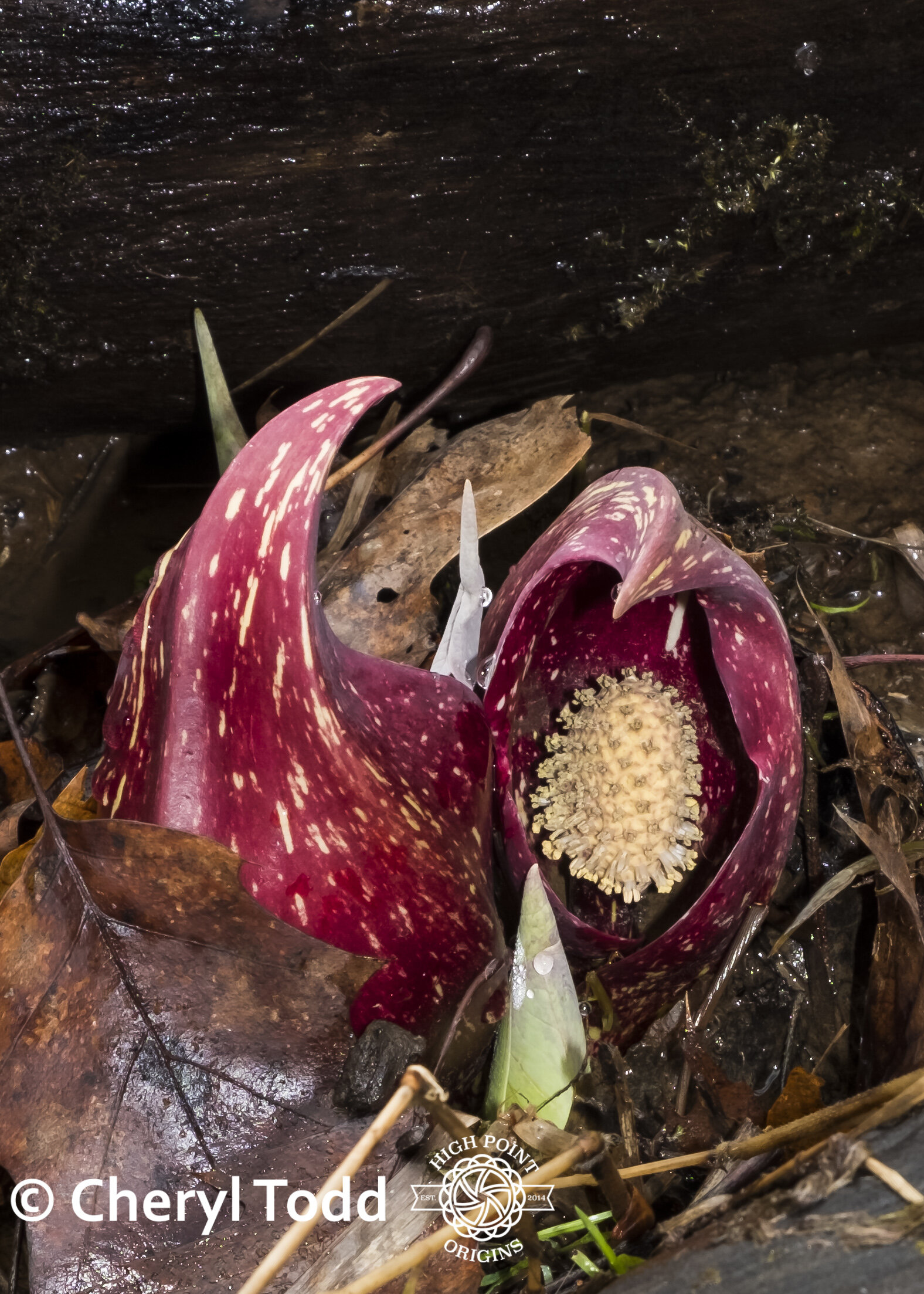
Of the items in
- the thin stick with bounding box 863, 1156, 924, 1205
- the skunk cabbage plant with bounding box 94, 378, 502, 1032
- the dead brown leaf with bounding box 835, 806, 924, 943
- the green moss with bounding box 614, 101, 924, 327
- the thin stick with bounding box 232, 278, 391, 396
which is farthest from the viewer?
the thin stick with bounding box 232, 278, 391, 396

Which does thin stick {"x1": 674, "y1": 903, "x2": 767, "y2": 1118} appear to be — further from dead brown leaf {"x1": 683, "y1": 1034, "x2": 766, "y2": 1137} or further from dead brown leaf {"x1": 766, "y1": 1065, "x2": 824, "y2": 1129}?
dead brown leaf {"x1": 766, "y1": 1065, "x2": 824, "y2": 1129}

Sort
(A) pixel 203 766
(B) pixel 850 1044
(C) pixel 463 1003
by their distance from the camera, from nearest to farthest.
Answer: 1. (A) pixel 203 766
2. (C) pixel 463 1003
3. (B) pixel 850 1044

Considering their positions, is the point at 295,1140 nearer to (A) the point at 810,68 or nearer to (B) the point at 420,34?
(B) the point at 420,34

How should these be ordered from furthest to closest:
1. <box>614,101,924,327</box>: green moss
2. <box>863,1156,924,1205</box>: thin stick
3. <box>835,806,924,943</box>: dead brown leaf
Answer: <box>614,101,924,327</box>: green moss
<box>835,806,924,943</box>: dead brown leaf
<box>863,1156,924,1205</box>: thin stick

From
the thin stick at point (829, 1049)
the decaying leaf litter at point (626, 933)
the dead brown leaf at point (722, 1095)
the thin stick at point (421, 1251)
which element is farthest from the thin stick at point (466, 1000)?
the thin stick at point (829, 1049)

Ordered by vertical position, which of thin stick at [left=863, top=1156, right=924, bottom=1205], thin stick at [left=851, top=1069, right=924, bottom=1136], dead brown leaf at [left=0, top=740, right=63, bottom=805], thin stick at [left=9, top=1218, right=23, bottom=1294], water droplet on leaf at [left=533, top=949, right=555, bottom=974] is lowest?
thin stick at [left=9, top=1218, right=23, bottom=1294]

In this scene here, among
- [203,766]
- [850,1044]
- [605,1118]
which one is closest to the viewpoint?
[203,766]

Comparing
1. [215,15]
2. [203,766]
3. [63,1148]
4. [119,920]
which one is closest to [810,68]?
[215,15]

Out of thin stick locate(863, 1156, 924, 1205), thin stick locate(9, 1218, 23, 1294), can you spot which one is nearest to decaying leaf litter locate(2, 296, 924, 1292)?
thin stick locate(863, 1156, 924, 1205)

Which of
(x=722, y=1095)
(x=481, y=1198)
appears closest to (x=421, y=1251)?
(x=481, y=1198)
